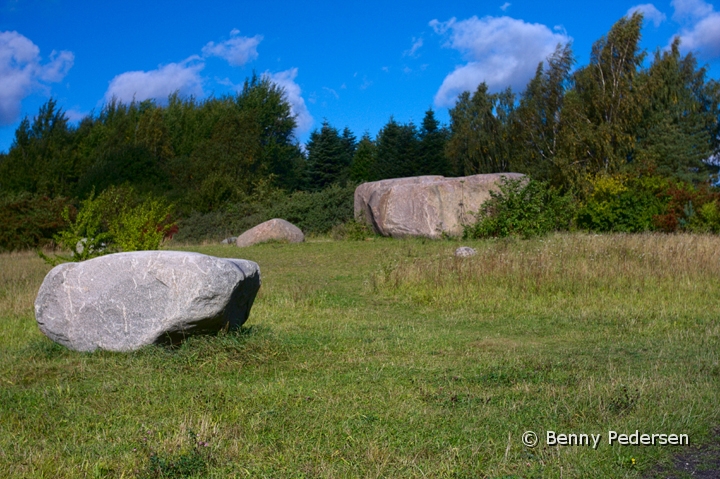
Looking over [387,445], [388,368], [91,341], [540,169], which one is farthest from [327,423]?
[540,169]

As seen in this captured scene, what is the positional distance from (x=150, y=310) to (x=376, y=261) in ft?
33.5

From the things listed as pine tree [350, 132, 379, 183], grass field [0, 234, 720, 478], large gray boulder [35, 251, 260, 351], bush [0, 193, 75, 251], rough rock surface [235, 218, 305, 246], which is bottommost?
grass field [0, 234, 720, 478]

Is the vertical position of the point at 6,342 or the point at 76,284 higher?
the point at 76,284

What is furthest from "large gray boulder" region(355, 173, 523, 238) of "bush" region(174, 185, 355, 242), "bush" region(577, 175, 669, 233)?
"bush" region(174, 185, 355, 242)

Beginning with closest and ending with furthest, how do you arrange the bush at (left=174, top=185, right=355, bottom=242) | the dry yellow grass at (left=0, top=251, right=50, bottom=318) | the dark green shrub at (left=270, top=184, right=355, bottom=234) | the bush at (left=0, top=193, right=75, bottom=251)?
the dry yellow grass at (left=0, top=251, right=50, bottom=318), the bush at (left=0, top=193, right=75, bottom=251), the dark green shrub at (left=270, top=184, right=355, bottom=234), the bush at (left=174, top=185, right=355, bottom=242)

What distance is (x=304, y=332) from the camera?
8.34 m

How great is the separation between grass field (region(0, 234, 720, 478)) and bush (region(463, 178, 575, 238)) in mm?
9302

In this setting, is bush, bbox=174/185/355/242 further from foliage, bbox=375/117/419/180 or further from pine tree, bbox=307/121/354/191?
pine tree, bbox=307/121/354/191

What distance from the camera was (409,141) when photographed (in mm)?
40875

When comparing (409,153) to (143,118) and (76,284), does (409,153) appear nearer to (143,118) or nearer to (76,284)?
(143,118)

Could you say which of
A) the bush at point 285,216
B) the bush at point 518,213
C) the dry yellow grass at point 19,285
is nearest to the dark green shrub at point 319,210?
the bush at point 285,216

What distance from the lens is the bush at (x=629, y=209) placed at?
20.9 m

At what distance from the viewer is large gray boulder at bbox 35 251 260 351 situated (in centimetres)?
659

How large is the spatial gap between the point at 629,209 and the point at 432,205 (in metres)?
6.24
